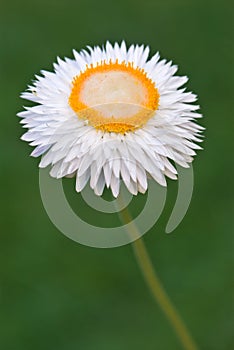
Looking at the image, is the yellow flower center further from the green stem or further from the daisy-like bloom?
the green stem

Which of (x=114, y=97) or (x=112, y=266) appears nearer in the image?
(x=114, y=97)

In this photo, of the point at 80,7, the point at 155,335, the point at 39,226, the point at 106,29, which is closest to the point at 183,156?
the point at 155,335

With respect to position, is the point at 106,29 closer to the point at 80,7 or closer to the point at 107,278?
the point at 80,7

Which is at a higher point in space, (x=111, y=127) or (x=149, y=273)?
(x=111, y=127)

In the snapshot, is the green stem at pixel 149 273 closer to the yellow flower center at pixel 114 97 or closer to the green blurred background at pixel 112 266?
the yellow flower center at pixel 114 97

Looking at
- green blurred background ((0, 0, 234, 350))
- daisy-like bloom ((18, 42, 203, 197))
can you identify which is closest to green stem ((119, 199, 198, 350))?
daisy-like bloom ((18, 42, 203, 197))

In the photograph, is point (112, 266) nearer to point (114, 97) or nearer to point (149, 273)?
point (149, 273)

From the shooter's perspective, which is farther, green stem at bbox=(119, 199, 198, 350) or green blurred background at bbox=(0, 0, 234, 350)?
green blurred background at bbox=(0, 0, 234, 350)

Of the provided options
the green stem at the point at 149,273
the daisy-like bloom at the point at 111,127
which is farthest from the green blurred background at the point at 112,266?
the daisy-like bloom at the point at 111,127

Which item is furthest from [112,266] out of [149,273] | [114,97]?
[114,97]
